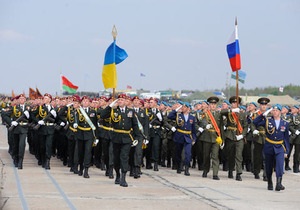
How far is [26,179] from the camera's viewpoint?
45.0ft

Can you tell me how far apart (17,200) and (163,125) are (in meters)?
7.38

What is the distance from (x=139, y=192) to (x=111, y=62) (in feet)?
18.3

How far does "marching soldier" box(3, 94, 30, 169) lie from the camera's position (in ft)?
52.9

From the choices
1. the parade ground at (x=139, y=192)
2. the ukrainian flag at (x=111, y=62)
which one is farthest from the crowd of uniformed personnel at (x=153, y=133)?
the ukrainian flag at (x=111, y=62)

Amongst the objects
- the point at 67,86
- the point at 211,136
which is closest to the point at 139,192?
the point at 211,136

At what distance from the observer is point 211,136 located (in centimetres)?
1568

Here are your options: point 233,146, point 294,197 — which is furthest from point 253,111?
point 294,197

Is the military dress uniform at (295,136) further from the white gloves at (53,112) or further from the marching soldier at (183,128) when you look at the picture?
the white gloves at (53,112)

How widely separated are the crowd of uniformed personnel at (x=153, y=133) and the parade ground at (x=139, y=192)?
377 mm

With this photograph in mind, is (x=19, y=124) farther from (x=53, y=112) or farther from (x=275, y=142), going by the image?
(x=275, y=142)

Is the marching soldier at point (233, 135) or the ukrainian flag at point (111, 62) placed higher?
the ukrainian flag at point (111, 62)

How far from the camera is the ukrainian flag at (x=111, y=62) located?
16781 millimetres

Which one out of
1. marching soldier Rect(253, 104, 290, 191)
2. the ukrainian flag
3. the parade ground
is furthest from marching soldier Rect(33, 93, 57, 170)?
marching soldier Rect(253, 104, 290, 191)

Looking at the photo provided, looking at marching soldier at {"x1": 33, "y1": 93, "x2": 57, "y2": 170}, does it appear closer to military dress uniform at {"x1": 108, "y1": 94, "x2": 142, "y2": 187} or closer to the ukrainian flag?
the ukrainian flag
